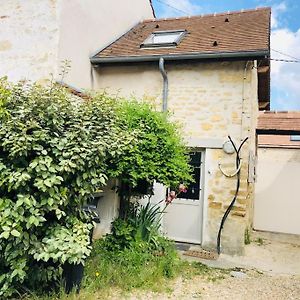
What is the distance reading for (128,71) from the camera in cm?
890

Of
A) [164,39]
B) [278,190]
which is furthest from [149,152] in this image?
[278,190]

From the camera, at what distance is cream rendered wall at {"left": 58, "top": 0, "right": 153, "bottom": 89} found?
781 cm

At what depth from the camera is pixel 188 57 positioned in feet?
Answer: 26.6

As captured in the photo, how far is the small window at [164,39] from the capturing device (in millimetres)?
9180

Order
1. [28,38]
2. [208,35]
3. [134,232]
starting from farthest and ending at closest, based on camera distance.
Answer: [208,35] → [28,38] → [134,232]

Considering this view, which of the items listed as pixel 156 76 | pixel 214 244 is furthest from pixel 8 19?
pixel 214 244

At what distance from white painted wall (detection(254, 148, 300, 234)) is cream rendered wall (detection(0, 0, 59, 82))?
9.51 m

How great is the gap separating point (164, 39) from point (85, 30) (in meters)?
2.44

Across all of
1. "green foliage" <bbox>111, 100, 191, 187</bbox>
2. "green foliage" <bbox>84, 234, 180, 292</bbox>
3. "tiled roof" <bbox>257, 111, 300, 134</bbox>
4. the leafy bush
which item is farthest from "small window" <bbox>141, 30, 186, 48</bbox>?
"green foliage" <bbox>84, 234, 180, 292</bbox>

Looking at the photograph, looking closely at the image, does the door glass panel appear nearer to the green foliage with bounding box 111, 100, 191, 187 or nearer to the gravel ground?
the green foliage with bounding box 111, 100, 191, 187

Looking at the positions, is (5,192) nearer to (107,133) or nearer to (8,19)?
(107,133)

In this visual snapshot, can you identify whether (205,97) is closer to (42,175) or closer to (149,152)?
(149,152)

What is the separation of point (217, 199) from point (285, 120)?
5.03 meters

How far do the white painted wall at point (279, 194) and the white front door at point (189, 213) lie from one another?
204 inches
